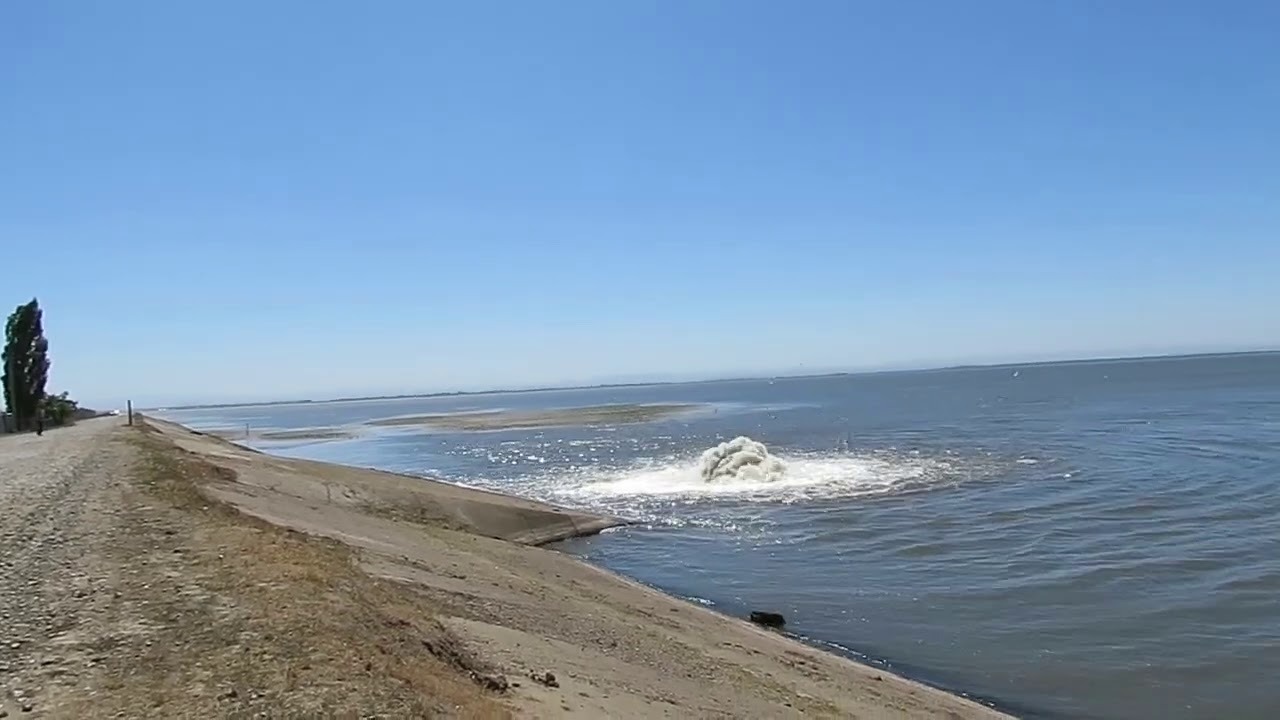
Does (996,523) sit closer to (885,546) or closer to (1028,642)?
(885,546)

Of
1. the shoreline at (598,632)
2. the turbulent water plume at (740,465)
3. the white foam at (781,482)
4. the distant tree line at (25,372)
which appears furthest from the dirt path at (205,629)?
the distant tree line at (25,372)

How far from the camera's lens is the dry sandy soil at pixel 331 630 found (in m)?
8.05

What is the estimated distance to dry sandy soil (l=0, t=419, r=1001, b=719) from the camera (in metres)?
8.05

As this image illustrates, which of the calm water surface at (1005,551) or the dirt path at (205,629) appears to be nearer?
the dirt path at (205,629)

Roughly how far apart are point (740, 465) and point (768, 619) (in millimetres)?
25858

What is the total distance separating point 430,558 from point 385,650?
9.46 m

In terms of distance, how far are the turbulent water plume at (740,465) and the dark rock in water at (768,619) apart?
24.3 metres

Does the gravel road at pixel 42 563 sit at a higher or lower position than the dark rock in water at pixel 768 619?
higher

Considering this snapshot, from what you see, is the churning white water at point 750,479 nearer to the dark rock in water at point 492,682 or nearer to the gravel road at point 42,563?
the gravel road at point 42,563

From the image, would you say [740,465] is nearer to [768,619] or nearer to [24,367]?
[768,619]

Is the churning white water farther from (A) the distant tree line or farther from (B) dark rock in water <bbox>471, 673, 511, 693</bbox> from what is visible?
(A) the distant tree line

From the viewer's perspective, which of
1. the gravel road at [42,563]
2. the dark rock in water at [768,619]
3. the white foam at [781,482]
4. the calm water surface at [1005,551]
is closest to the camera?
the gravel road at [42,563]

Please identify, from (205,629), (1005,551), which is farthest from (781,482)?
(205,629)

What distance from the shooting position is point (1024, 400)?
113062 mm
